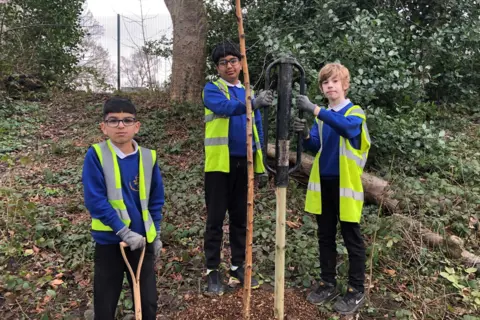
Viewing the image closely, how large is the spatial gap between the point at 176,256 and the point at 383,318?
6.36 feet

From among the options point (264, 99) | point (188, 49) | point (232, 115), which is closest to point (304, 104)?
point (264, 99)

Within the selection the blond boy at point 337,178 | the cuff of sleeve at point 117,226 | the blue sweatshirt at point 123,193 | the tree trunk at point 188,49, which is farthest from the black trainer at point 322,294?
the tree trunk at point 188,49

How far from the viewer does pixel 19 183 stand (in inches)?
207

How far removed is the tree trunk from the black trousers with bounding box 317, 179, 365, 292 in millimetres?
5546

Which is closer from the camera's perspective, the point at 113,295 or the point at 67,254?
the point at 113,295

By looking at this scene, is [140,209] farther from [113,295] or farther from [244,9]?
[244,9]

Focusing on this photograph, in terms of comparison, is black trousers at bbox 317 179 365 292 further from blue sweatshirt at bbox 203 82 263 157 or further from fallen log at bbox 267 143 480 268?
fallen log at bbox 267 143 480 268

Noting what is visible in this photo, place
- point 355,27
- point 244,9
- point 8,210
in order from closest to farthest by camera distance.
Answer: point 8,210, point 355,27, point 244,9

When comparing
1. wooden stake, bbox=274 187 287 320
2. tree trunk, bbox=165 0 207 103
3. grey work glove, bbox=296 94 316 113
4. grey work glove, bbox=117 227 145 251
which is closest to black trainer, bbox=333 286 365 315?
wooden stake, bbox=274 187 287 320

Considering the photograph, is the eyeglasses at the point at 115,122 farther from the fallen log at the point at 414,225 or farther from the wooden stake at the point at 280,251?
the fallen log at the point at 414,225

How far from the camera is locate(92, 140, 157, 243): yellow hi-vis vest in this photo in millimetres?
2137

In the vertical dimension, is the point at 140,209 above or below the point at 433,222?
above

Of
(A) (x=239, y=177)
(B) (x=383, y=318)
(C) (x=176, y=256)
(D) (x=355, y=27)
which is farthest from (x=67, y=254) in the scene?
(D) (x=355, y=27)

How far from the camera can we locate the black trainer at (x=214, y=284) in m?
3.05
